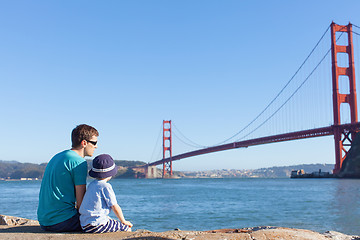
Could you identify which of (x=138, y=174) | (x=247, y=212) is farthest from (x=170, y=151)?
(x=247, y=212)

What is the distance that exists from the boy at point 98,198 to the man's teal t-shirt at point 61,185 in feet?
0.30

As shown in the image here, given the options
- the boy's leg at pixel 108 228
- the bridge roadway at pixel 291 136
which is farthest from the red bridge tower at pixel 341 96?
the boy's leg at pixel 108 228

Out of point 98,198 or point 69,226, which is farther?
point 69,226

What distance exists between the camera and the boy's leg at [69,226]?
2.67 metres

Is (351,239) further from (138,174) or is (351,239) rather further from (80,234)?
(138,174)

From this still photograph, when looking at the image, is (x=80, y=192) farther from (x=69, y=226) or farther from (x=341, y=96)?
(x=341, y=96)

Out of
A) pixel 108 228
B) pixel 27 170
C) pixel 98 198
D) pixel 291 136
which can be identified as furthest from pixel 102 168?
pixel 27 170

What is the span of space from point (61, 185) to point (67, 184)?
0.04m

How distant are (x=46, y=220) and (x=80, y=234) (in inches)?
11.1

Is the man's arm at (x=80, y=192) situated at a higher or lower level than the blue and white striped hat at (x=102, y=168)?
lower

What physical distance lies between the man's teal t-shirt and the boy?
0.09 m

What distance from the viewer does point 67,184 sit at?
8.45 feet

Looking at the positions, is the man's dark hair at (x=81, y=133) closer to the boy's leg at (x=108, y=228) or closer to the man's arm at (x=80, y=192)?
the man's arm at (x=80, y=192)

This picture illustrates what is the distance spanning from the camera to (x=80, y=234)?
8.50 feet
